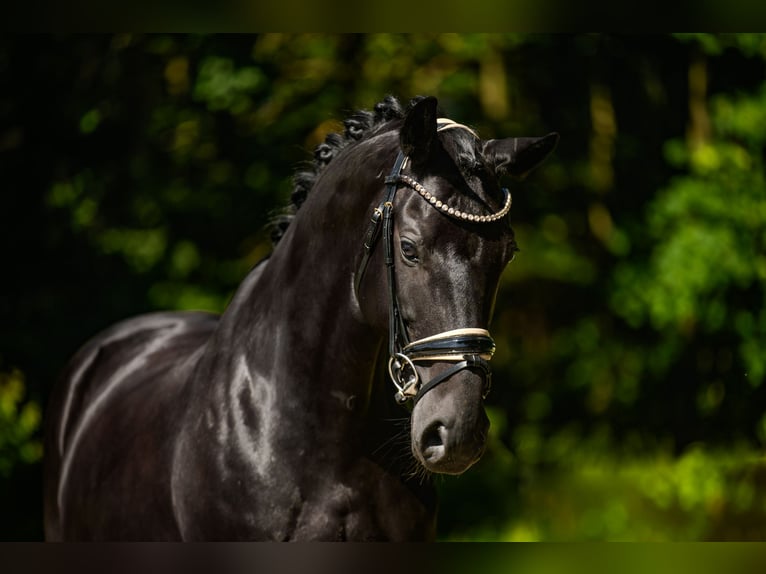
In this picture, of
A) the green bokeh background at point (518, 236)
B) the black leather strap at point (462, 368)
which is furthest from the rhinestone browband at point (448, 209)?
the green bokeh background at point (518, 236)

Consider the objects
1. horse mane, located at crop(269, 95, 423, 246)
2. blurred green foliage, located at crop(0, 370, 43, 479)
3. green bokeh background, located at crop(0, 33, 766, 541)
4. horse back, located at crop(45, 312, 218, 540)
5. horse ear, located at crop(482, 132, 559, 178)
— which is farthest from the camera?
green bokeh background, located at crop(0, 33, 766, 541)

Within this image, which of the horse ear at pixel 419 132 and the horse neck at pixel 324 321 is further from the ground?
the horse ear at pixel 419 132

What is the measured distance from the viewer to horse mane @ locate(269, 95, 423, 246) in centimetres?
311

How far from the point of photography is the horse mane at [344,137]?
10.2 ft

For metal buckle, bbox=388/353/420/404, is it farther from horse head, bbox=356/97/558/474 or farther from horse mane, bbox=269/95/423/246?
horse mane, bbox=269/95/423/246

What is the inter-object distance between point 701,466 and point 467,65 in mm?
3328

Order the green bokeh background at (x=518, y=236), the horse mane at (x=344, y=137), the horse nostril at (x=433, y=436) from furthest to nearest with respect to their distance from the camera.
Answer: the green bokeh background at (x=518, y=236), the horse mane at (x=344, y=137), the horse nostril at (x=433, y=436)

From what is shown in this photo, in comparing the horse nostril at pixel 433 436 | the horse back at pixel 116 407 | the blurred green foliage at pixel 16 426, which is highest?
the horse nostril at pixel 433 436

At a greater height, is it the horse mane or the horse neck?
the horse mane

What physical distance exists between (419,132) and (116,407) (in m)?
2.01

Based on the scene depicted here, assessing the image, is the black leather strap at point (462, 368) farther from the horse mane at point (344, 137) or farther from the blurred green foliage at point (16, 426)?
the blurred green foliage at point (16, 426)

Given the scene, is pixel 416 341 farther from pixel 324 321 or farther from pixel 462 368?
pixel 324 321

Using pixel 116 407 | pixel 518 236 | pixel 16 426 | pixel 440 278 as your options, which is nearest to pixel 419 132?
pixel 440 278

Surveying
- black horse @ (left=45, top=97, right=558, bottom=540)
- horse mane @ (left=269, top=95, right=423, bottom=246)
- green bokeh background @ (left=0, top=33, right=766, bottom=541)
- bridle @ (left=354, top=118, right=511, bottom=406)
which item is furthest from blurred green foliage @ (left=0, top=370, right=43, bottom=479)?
bridle @ (left=354, top=118, right=511, bottom=406)
